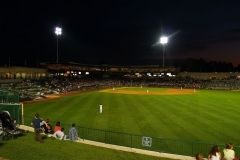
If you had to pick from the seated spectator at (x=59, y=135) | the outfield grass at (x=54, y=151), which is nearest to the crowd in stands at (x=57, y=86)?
the seated spectator at (x=59, y=135)

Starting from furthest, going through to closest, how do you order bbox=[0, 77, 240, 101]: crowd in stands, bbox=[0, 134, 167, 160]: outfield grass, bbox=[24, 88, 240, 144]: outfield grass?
1. bbox=[0, 77, 240, 101]: crowd in stands
2. bbox=[24, 88, 240, 144]: outfield grass
3. bbox=[0, 134, 167, 160]: outfield grass

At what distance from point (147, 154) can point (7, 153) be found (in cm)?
732

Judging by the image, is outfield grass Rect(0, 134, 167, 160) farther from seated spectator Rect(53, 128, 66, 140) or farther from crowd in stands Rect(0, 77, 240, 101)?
crowd in stands Rect(0, 77, 240, 101)

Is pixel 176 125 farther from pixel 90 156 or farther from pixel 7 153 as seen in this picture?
pixel 7 153

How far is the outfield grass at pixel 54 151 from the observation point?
16.8m

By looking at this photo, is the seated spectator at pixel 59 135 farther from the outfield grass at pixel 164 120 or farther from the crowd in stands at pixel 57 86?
the crowd in stands at pixel 57 86

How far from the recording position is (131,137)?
2238cm

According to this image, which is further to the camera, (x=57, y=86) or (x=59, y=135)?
(x=57, y=86)

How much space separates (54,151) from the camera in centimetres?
1789

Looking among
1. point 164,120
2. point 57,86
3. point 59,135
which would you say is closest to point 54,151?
point 59,135

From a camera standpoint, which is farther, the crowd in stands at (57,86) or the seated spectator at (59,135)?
the crowd in stands at (57,86)

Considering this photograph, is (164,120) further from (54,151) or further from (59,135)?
(54,151)

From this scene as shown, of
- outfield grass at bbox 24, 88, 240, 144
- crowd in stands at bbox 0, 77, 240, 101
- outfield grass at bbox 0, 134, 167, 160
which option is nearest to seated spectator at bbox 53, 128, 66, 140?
outfield grass at bbox 0, 134, 167, 160

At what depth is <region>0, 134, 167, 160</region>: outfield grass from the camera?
16783 millimetres
